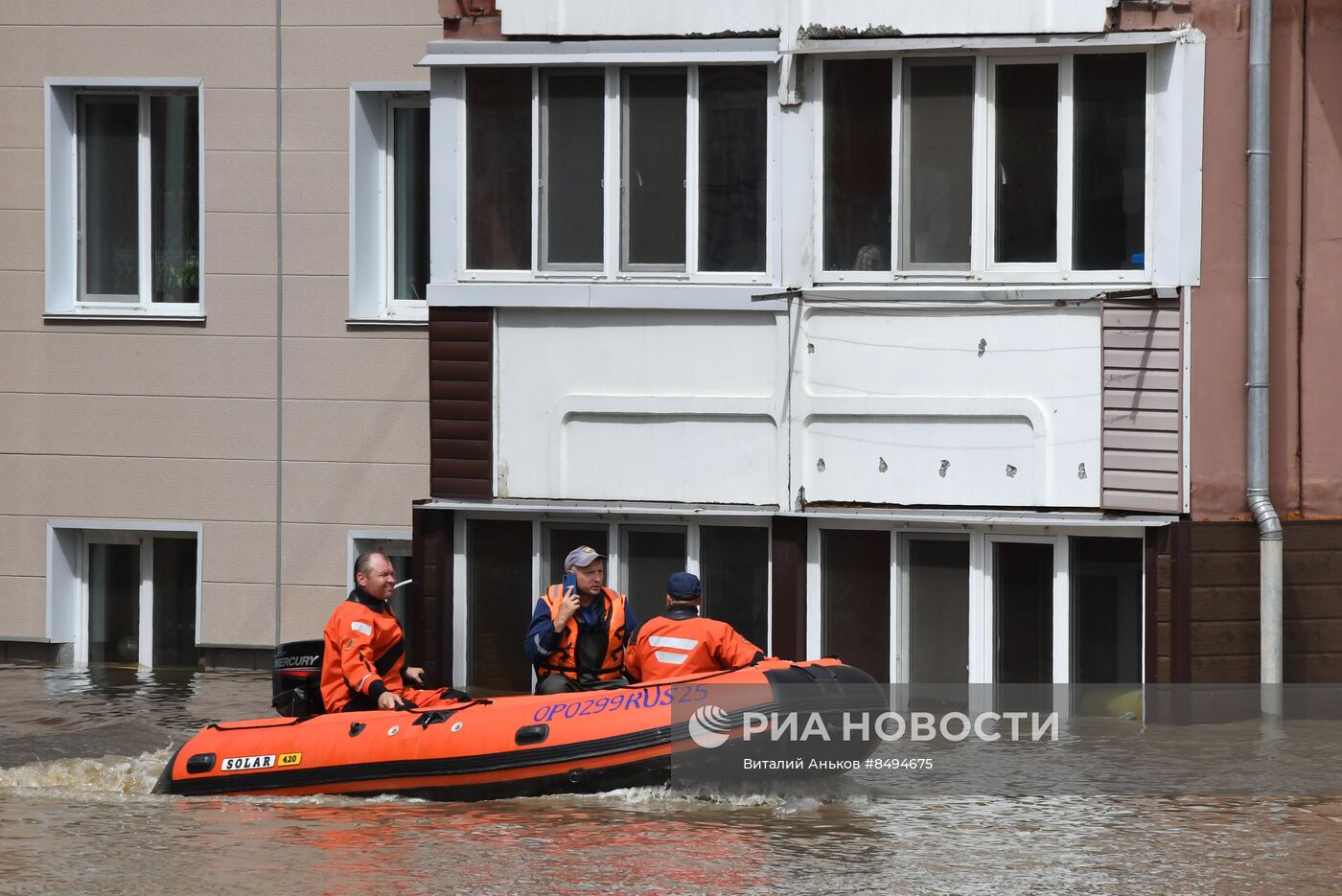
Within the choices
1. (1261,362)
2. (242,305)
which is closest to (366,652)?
(242,305)

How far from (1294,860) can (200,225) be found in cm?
1054

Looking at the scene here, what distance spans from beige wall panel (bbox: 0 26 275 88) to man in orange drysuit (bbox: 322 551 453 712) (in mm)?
6038

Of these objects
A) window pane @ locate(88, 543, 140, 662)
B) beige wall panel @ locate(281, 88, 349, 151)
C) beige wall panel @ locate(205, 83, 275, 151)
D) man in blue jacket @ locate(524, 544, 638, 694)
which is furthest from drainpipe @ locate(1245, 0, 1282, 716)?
window pane @ locate(88, 543, 140, 662)

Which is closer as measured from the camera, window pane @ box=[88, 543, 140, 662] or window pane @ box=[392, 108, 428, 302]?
window pane @ box=[392, 108, 428, 302]

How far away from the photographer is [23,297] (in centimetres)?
1638

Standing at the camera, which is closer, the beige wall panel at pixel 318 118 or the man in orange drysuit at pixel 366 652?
the man in orange drysuit at pixel 366 652

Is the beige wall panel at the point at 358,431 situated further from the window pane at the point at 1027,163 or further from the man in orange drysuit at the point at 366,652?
the window pane at the point at 1027,163

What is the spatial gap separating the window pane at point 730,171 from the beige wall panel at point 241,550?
188 inches

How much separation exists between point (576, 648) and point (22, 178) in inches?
293

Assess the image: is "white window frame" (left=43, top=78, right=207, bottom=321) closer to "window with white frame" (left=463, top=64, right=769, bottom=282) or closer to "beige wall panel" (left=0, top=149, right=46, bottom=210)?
"beige wall panel" (left=0, top=149, right=46, bottom=210)

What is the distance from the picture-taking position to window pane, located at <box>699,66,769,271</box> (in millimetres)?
13914

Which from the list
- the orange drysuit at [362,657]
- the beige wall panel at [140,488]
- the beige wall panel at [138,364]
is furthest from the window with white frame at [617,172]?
the orange drysuit at [362,657]

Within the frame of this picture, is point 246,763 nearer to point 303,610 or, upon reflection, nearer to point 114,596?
point 303,610

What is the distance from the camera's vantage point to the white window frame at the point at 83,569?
1636 centimetres
